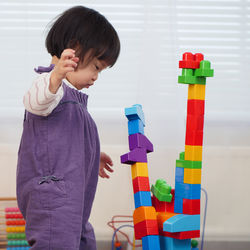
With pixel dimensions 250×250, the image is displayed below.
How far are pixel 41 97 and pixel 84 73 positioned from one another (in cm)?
18

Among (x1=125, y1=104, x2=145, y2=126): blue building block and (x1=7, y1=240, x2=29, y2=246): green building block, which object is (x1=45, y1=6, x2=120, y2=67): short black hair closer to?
(x1=125, y1=104, x2=145, y2=126): blue building block

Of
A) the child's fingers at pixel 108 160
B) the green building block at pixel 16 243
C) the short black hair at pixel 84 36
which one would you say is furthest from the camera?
the green building block at pixel 16 243

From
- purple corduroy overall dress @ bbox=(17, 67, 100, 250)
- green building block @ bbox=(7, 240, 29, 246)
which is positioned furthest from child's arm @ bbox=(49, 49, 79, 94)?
green building block @ bbox=(7, 240, 29, 246)

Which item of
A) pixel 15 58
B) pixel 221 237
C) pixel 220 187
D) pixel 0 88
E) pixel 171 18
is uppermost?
pixel 171 18

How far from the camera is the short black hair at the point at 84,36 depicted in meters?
1.11

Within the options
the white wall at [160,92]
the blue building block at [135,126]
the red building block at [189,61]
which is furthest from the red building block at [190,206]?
the white wall at [160,92]

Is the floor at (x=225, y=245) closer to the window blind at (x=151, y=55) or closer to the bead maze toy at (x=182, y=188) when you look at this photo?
the window blind at (x=151, y=55)

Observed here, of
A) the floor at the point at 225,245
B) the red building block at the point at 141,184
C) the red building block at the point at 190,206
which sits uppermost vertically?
the red building block at the point at 141,184

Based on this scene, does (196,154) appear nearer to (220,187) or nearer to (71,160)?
(71,160)

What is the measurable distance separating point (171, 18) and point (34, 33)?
525 mm

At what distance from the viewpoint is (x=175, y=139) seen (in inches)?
72.8

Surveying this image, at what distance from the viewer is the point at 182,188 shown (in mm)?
1249

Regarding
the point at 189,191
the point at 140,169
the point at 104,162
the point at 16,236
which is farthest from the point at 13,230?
the point at 189,191

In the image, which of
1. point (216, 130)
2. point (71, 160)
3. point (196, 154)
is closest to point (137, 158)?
point (196, 154)
